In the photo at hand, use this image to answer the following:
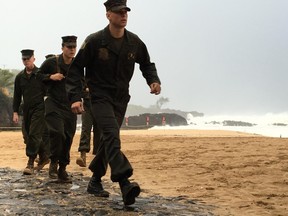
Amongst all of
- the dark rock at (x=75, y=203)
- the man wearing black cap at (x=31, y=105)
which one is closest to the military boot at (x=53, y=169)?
the dark rock at (x=75, y=203)

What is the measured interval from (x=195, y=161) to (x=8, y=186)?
4484mm

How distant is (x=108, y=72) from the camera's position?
4.71m

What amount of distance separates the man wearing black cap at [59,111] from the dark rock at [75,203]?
0.36 meters

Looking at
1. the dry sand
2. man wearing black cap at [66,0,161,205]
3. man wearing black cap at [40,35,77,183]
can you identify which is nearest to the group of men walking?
man wearing black cap at [66,0,161,205]

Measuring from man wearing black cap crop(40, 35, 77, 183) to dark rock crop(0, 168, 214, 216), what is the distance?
36 centimetres

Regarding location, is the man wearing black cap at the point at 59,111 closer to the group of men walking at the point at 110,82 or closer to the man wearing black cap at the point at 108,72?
the group of men walking at the point at 110,82

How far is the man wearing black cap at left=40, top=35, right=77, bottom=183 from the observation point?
613 centimetres

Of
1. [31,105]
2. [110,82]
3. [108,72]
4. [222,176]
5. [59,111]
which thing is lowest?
[222,176]

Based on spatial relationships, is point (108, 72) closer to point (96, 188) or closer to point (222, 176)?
point (96, 188)

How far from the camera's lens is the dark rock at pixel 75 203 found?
413 cm

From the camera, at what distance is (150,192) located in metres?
5.84

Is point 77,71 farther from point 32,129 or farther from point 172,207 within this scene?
point 32,129

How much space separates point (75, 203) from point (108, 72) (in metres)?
1.43

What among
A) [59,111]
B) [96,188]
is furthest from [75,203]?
[59,111]
